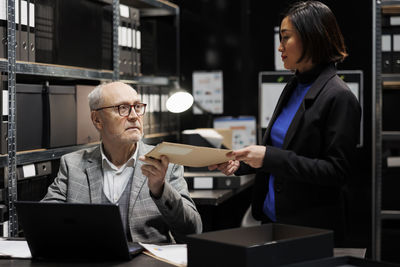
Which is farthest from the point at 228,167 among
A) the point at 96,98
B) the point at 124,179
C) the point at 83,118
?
the point at 83,118

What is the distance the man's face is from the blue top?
1.97 feet

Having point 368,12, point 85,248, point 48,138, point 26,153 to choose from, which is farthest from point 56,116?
point 368,12

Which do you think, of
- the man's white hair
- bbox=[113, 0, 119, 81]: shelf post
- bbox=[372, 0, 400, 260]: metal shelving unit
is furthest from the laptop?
bbox=[372, 0, 400, 260]: metal shelving unit

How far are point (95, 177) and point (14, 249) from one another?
1.76ft

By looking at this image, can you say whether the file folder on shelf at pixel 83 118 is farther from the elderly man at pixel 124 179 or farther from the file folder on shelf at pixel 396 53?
the file folder on shelf at pixel 396 53

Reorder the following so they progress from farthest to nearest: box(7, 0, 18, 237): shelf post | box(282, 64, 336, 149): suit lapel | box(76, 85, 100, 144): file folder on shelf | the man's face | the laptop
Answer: box(76, 85, 100, 144): file folder on shelf → box(7, 0, 18, 237): shelf post → the man's face → box(282, 64, 336, 149): suit lapel → the laptop

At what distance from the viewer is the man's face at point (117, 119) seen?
2.45 meters

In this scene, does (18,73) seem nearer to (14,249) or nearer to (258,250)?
(14,249)

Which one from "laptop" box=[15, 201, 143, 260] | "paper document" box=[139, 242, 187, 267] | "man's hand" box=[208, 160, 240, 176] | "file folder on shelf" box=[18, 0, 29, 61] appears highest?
"file folder on shelf" box=[18, 0, 29, 61]

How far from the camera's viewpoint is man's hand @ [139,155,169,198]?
1.92m

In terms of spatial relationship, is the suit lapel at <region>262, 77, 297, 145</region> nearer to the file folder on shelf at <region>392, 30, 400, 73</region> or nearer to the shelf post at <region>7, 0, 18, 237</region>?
the shelf post at <region>7, 0, 18, 237</region>

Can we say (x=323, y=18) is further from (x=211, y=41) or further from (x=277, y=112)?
(x=211, y=41)

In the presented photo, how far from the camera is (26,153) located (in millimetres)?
2750

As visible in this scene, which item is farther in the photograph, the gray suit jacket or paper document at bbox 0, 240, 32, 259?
the gray suit jacket
